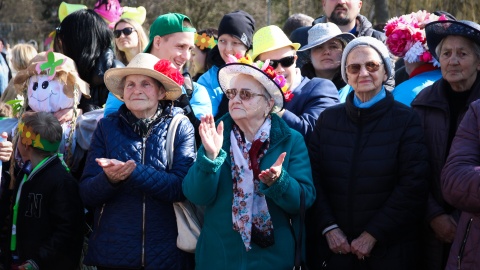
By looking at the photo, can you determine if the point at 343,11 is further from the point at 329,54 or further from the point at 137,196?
the point at 137,196

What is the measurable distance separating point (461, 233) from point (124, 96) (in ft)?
7.41

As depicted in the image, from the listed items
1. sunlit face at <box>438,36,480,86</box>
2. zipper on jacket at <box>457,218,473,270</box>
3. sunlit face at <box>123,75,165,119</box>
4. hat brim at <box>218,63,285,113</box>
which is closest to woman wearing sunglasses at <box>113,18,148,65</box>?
sunlit face at <box>123,75,165,119</box>

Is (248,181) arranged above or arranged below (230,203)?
above

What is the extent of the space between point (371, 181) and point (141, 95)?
5.06 feet

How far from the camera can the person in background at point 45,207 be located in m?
5.21

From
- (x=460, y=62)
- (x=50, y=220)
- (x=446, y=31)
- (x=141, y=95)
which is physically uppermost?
(x=446, y=31)

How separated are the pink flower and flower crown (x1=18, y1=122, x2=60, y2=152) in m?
2.44

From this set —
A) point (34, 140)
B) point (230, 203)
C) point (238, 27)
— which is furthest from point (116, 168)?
point (238, 27)

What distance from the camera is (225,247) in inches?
177

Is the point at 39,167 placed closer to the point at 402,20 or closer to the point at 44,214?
the point at 44,214

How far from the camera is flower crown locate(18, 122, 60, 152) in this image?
5.39 meters

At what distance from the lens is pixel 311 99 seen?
524cm

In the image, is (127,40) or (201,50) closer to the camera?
(127,40)

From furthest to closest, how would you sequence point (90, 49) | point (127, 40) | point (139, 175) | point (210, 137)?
point (127, 40) → point (90, 49) → point (139, 175) → point (210, 137)
